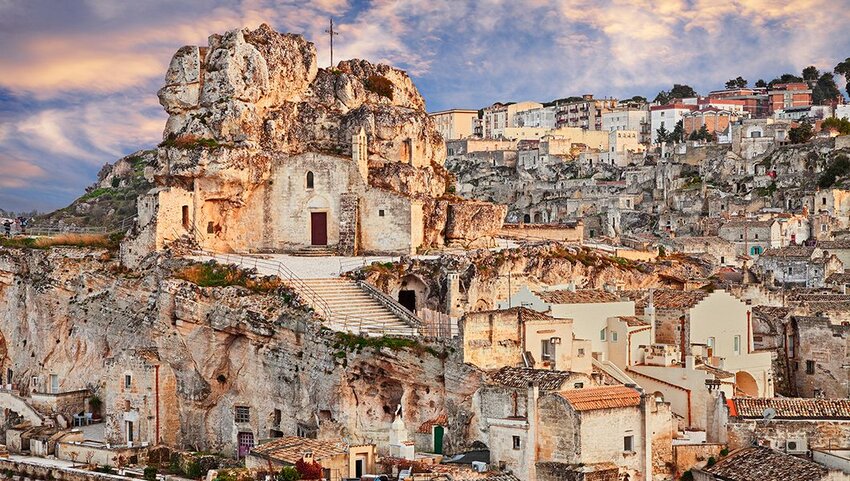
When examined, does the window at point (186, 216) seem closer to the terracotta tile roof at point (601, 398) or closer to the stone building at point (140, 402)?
the stone building at point (140, 402)

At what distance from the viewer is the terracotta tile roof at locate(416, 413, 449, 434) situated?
32.7 m

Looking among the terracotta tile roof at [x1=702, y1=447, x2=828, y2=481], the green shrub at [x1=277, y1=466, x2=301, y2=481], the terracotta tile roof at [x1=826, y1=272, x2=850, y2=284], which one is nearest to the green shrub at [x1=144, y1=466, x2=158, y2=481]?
the green shrub at [x1=277, y1=466, x2=301, y2=481]

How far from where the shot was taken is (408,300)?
143 feet

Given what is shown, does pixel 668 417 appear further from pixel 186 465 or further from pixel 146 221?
pixel 146 221

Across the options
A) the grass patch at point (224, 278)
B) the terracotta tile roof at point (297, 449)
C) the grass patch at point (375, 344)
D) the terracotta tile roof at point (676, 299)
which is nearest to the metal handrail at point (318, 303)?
the grass patch at point (375, 344)

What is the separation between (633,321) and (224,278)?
14.5m

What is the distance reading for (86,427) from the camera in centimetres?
4034

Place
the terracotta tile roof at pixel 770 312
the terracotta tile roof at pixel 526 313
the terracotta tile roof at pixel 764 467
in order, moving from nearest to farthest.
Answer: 1. the terracotta tile roof at pixel 764 467
2. the terracotta tile roof at pixel 526 313
3. the terracotta tile roof at pixel 770 312

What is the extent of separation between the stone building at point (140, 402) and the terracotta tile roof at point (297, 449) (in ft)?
22.9

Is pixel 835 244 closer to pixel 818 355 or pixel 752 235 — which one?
pixel 752 235

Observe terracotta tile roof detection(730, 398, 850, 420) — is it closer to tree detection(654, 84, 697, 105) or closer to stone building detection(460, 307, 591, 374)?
stone building detection(460, 307, 591, 374)

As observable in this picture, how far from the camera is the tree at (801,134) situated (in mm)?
106125

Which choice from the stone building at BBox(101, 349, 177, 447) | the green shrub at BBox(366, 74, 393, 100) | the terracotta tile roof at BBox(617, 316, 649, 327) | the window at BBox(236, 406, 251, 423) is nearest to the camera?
the stone building at BBox(101, 349, 177, 447)

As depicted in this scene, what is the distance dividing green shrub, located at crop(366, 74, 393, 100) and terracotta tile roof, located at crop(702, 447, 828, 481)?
27126mm
